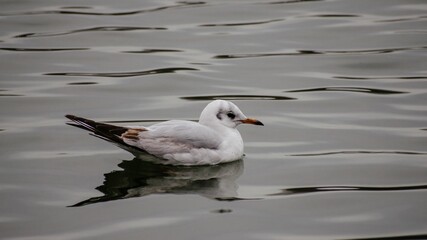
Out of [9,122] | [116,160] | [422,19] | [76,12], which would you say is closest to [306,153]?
[116,160]

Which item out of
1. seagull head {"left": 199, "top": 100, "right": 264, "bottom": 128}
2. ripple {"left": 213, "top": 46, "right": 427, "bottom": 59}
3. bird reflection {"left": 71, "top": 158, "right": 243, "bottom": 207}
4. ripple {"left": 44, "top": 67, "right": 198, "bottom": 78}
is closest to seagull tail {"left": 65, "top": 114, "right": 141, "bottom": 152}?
bird reflection {"left": 71, "top": 158, "right": 243, "bottom": 207}

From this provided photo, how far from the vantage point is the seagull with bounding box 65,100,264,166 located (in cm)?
811

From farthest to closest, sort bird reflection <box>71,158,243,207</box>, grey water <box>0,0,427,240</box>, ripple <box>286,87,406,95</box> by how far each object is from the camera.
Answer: ripple <box>286,87,406,95</box> < bird reflection <box>71,158,243,207</box> < grey water <box>0,0,427,240</box>

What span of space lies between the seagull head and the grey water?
41 centimetres

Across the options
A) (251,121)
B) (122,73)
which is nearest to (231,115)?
(251,121)

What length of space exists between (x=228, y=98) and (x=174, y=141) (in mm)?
2559

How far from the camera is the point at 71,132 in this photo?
945cm

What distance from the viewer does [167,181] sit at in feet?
26.0

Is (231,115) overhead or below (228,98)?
below

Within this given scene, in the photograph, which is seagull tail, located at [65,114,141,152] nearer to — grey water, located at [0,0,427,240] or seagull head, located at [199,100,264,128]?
grey water, located at [0,0,427,240]

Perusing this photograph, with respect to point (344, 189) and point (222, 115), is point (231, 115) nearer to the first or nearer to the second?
point (222, 115)

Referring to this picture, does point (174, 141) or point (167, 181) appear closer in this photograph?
point (167, 181)

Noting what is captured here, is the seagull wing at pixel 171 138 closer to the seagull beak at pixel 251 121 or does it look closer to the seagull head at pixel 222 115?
the seagull head at pixel 222 115

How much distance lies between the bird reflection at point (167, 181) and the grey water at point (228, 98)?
0.02m
